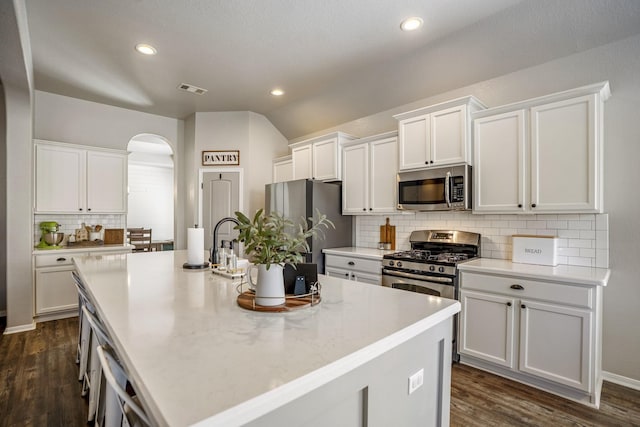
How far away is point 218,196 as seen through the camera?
504 cm

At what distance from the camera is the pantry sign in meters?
5.04

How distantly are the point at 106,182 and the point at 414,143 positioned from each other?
4.10m

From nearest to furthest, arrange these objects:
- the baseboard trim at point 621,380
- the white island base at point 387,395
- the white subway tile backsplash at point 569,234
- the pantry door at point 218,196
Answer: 1. the white island base at point 387,395
2. the baseboard trim at point 621,380
3. the white subway tile backsplash at point 569,234
4. the pantry door at point 218,196

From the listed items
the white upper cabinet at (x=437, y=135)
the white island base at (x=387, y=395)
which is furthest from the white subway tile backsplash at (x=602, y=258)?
the white island base at (x=387, y=395)

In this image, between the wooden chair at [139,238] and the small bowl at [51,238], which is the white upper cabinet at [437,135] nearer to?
the small bowl at [51,238]

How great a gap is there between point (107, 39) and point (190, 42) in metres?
0.74

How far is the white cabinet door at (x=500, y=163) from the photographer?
2691mm

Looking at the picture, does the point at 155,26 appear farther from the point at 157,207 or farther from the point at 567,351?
the point at 157,207

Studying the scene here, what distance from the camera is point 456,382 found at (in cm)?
252

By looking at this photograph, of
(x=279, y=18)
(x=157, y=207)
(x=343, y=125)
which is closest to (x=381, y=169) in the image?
(x=343, y=125)

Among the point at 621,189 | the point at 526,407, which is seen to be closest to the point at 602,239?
the point at 621,189

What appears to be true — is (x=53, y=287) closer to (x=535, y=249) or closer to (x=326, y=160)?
(x=326, y=160)

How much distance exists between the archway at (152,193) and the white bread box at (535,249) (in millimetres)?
7764

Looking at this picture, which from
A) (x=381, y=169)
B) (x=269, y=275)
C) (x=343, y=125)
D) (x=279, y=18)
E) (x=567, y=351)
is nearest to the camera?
(x=269, y=275)
